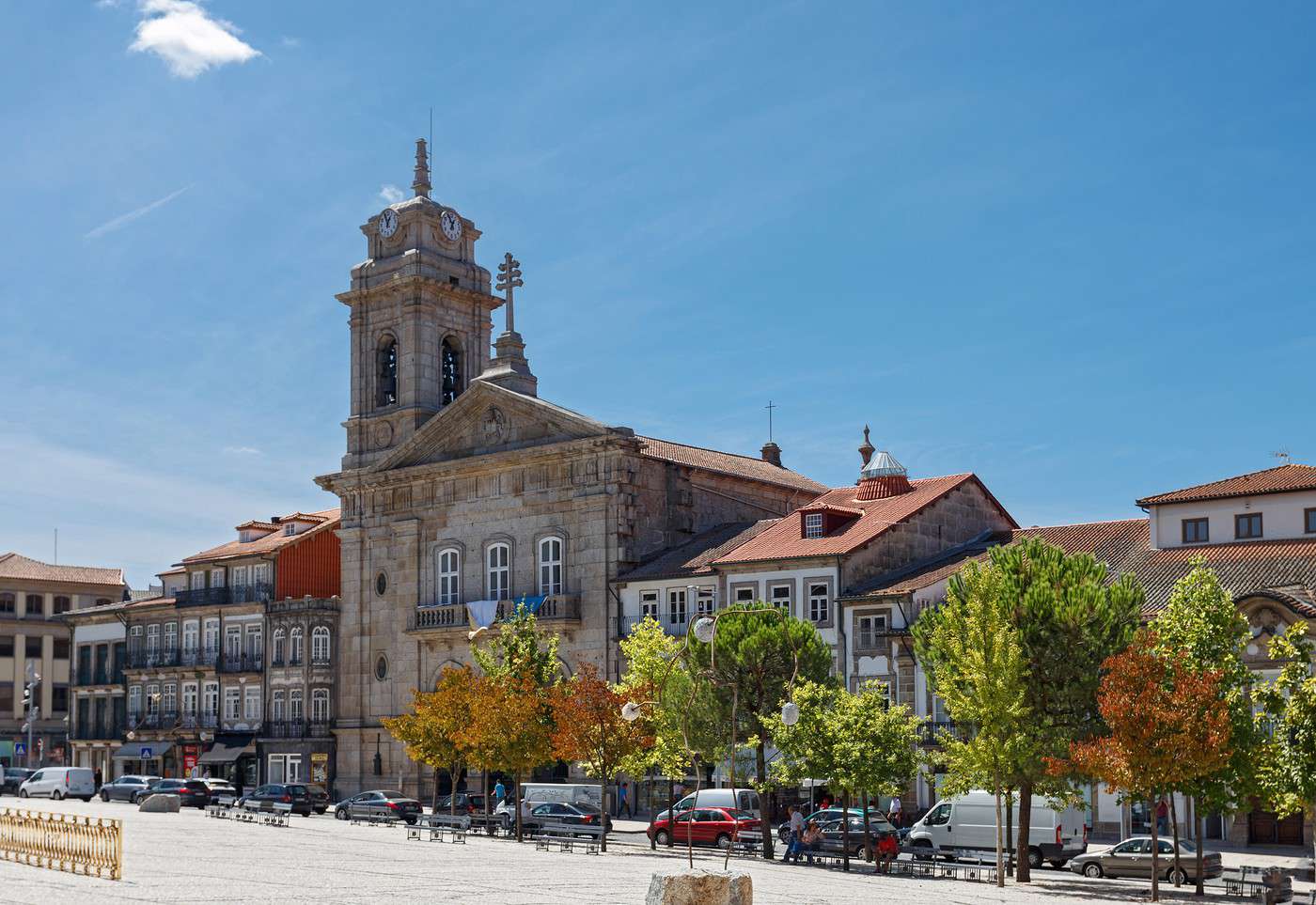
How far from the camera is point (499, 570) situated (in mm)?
70812

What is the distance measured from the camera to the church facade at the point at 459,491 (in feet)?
222

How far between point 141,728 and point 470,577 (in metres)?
23.0

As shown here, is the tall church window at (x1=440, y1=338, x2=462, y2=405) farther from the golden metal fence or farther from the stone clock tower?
the golden metal fence

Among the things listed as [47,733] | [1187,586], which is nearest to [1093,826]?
[1187,586]

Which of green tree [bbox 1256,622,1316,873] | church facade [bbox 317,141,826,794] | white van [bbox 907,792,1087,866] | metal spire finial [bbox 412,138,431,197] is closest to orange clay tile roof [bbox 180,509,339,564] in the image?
church facade [bbox 317,141,826,794]

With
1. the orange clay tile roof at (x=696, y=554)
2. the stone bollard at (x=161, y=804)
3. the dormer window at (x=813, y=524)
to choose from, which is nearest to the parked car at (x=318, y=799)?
the stone bollard at (x=161, y=804)

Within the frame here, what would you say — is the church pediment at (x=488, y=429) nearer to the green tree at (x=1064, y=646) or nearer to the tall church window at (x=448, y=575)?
the tall church window at (x=448, y=575)

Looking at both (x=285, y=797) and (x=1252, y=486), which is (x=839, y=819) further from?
(x=285, y=797)

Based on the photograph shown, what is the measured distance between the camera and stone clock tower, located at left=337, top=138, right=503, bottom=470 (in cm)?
7694

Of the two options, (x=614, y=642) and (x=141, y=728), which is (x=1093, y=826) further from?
(x=141, y=728)

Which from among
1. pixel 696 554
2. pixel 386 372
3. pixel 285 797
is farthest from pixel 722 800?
pixel 386 372

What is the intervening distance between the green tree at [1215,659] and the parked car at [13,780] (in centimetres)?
6130

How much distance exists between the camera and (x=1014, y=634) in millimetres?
40281

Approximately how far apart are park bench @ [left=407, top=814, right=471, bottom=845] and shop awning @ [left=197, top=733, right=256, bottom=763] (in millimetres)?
24297
